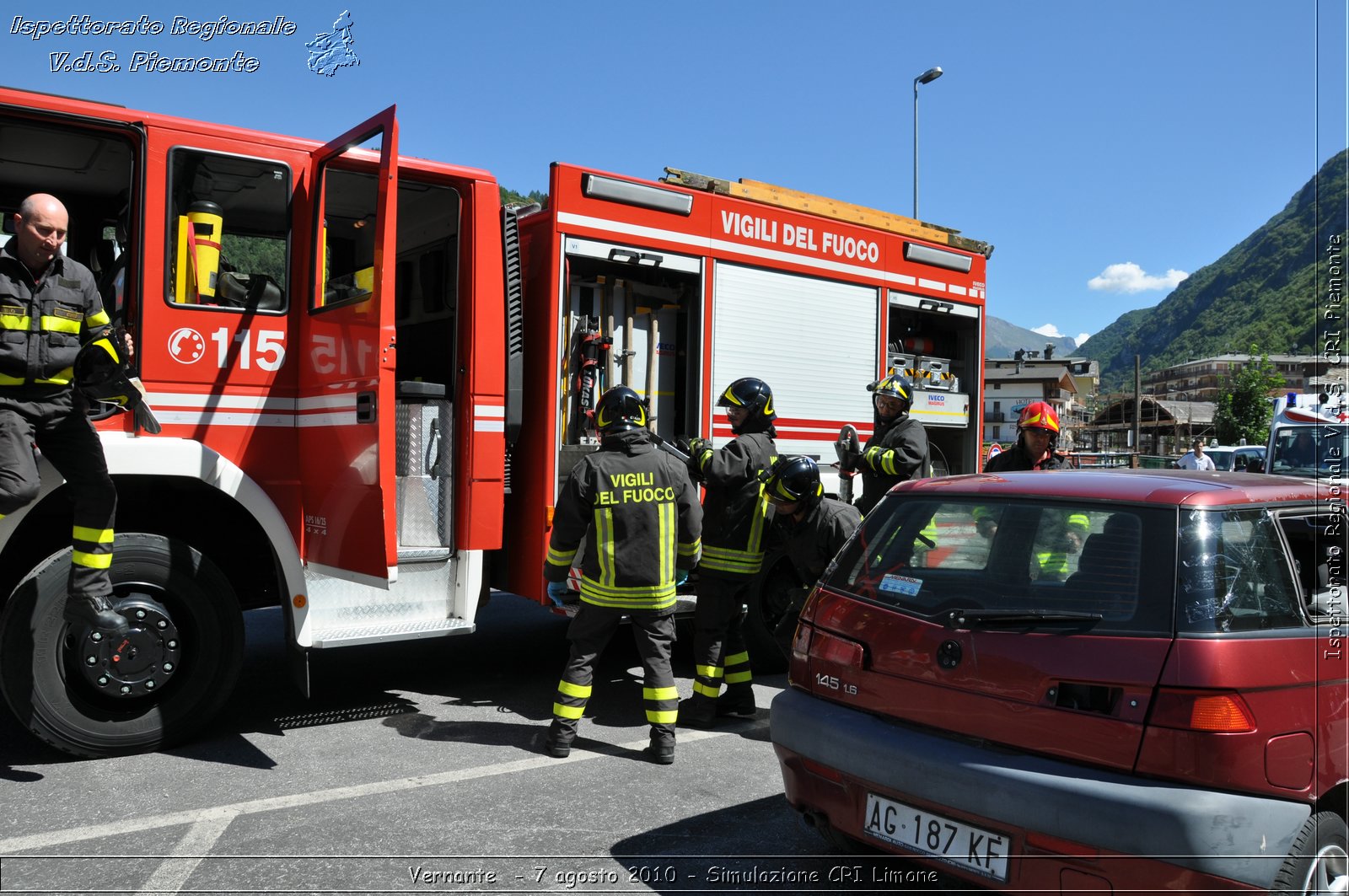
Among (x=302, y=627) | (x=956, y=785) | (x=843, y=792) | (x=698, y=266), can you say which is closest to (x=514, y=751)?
(x=302, y=627)

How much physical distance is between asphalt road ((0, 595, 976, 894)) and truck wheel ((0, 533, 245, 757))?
195 mm

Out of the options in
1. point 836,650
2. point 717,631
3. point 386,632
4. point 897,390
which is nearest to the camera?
point 836,650

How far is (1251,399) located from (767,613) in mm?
38024

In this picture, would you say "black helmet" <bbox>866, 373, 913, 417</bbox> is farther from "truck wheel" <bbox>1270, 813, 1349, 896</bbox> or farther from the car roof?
"truck wheel" <bbox>1270, 813, 1349, 896</bbox>

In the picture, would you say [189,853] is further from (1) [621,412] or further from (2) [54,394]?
(1) [621,412]

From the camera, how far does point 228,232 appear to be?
489 cm

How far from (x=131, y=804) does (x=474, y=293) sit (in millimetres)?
2832

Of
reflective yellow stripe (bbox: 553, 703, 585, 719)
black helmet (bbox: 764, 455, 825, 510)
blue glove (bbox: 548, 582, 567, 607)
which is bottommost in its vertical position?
Result: reflective yellow stripe (bbox: 553, 703, 585, 719)

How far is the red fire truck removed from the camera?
416 cm

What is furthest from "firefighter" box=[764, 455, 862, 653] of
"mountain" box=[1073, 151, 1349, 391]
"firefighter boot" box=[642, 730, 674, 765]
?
"mountain" box=[1073, 151, 1349, 391]

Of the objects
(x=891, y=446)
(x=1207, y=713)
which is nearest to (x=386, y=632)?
(x=891, y=446)

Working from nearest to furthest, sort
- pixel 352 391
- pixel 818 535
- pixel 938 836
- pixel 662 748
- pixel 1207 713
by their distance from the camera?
pixel 1207 713, pixel 938 836, pixel 352 391, pixel 662 748, pixel 818 535

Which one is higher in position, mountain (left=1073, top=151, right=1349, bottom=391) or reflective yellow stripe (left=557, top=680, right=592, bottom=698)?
mountain (left=1073, top=151, right=1349, bottom=391)

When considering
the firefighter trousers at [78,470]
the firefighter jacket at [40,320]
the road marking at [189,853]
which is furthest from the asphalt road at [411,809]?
the firefighter jacket at [40,320]
